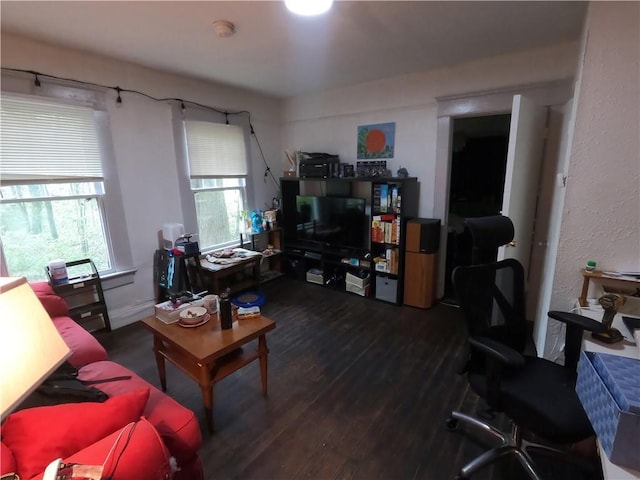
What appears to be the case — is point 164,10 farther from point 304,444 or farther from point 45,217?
point 304,444

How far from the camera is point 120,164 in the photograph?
2777mm

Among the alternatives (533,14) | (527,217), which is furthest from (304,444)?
(533,14)

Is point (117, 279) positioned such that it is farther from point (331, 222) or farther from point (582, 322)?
point (582, 322)

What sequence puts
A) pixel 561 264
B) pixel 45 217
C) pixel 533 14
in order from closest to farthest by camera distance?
pixel 561 264 < pixel 533 14 < pixel 45 217

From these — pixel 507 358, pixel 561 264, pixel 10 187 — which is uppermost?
pixel 10 187

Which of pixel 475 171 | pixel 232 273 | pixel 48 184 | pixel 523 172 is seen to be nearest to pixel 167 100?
pixel 48 184

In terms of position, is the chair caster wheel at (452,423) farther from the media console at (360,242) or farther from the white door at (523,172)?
the media console at (360,242)

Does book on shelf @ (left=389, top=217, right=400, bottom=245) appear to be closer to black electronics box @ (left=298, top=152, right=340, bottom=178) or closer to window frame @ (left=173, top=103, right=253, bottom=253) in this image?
black electronics box @ (left=298, top=152, right=340, bottom=178)

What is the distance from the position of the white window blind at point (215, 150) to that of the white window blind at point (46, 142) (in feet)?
2.93

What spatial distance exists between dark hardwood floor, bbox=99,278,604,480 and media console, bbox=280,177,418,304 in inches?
19.7

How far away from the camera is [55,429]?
35.0 inches

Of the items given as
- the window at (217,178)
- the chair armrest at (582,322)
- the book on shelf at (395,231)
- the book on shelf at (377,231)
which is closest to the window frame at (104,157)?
the window at (217,178)

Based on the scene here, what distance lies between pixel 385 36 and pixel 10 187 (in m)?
2.99

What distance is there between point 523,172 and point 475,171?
1.75m
